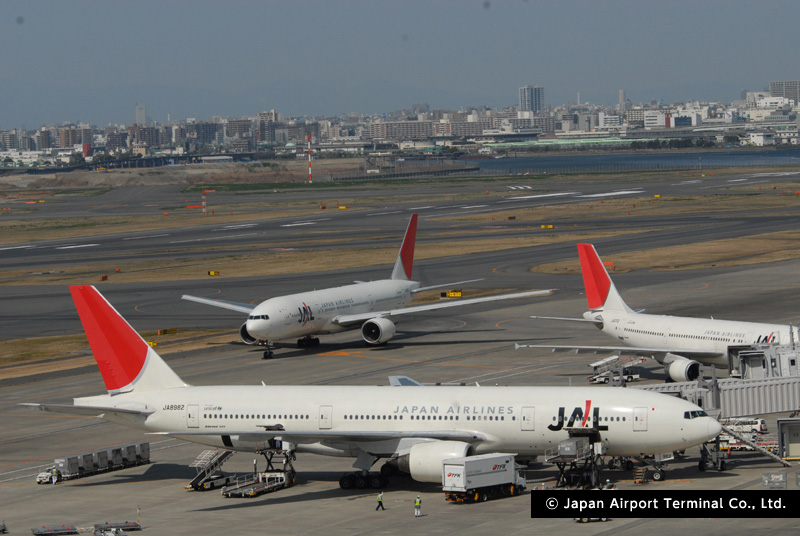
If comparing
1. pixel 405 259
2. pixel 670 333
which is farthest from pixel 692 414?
pixel 405 259

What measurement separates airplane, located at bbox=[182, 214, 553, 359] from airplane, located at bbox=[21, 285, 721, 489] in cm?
2721

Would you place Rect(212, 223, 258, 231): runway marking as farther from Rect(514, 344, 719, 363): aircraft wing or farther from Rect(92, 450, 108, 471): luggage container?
Rect(92, 450, 108, 471): luggage container

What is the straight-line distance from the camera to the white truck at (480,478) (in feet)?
138

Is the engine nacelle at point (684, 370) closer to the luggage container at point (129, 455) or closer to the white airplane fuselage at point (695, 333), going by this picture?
the white airplane fuselage at point (695, 333)

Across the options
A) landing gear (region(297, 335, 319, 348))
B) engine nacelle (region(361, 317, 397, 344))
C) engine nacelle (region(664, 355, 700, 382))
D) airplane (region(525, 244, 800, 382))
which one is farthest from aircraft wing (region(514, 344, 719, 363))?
landing gear (region(297, 335, 319, 348))

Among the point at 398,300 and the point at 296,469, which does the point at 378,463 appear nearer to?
the point at 296,469

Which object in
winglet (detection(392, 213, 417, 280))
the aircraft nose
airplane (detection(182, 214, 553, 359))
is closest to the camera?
the aircraft nose

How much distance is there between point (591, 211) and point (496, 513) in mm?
156103

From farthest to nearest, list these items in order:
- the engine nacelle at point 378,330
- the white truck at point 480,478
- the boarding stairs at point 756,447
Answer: the engine nacelle at point 378,330 → the boarding stairs at point 756,447 → the white truck at point 480,478

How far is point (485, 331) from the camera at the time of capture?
87.4 meters

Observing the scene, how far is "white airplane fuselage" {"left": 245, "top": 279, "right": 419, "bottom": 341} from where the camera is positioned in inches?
3046

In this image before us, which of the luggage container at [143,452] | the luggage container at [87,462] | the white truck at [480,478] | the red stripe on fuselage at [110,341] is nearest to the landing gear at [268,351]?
the luggage container at [143,452]

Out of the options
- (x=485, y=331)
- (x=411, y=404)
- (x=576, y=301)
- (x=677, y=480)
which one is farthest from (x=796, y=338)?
(x=576, y=301)

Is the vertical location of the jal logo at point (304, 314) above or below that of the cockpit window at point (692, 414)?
below
